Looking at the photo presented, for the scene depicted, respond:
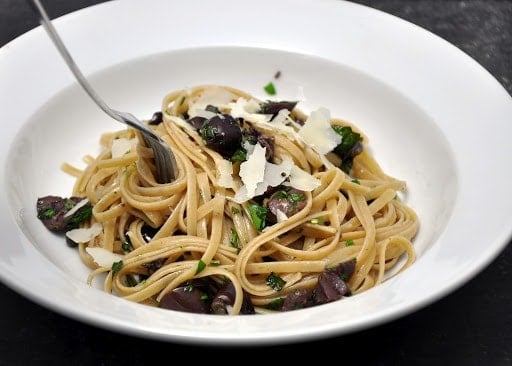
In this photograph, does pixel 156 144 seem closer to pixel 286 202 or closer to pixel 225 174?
pixel 225 174

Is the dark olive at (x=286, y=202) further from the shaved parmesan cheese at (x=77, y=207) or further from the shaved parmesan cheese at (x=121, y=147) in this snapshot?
the shaved parmesan cheese at (x=77, y=207)

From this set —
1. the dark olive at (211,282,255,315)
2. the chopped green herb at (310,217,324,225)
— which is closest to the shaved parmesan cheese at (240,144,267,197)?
the chopped green herb at (310,217,324,225)

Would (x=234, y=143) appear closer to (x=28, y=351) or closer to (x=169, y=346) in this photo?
(x=169, y=346)

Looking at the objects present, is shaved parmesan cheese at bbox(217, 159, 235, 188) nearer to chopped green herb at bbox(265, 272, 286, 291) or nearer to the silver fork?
the silver fork

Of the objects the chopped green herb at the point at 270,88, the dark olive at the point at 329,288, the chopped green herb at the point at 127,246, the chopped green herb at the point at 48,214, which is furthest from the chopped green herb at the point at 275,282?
the chopped green herb at the point at 270,88

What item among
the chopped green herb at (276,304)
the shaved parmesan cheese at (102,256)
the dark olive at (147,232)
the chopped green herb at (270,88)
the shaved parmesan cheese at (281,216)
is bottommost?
the shaved parmesan cheese at (102,256)

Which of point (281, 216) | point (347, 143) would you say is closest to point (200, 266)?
point (281, 216)
